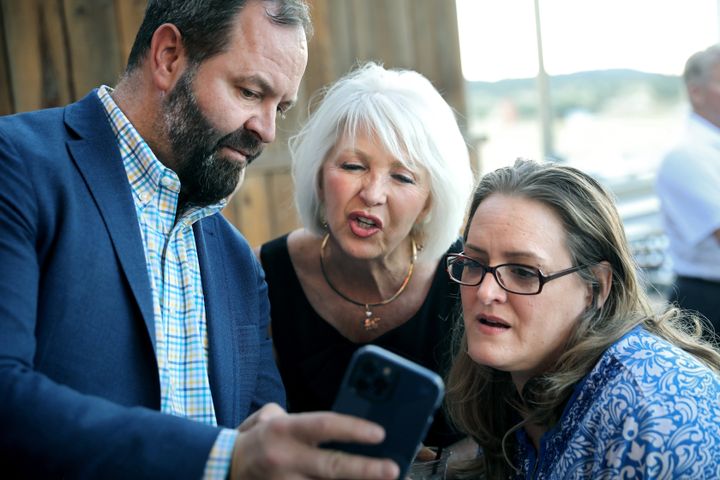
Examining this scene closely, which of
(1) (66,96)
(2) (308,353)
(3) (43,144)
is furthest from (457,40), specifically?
(3) (43,144)

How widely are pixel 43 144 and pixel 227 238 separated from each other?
516 mm

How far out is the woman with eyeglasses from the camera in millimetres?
1497

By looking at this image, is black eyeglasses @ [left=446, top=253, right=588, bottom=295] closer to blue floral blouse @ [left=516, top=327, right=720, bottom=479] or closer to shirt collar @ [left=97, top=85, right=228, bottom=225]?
blue floral blouse @ [left=516, top=327, right=720, bottom=479]

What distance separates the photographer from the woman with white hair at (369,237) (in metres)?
2.39

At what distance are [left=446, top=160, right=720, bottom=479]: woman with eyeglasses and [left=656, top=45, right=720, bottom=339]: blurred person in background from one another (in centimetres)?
206

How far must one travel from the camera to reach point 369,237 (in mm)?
2389

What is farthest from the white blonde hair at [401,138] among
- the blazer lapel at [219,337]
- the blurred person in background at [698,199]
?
the blurred person in background at [698,199]

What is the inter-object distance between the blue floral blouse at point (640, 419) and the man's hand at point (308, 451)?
670 millimetres

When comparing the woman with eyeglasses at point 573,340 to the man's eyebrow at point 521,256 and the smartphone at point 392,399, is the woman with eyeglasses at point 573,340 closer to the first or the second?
the man's eyebrow at point 521,256

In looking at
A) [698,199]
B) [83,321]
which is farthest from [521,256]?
[698,199]

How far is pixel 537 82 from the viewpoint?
7.31 metres

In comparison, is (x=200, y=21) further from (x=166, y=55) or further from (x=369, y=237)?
(x=369, y=237)

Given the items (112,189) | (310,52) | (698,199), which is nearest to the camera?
(112,189)

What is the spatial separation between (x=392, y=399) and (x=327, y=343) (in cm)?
153
